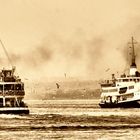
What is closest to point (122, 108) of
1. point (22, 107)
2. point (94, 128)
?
point (22, 107)

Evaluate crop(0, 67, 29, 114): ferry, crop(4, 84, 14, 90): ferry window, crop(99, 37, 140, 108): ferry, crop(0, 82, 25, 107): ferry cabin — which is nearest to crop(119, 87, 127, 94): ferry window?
crop(99, 37, 140, 108): ferry

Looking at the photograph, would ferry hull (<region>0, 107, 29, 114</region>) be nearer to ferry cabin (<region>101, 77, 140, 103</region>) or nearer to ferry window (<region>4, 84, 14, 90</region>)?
ferry window (<region>4, 84, 14, 90</region>)

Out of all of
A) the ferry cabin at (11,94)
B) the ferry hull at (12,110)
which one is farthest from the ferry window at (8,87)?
the ferry hull at (12,110)

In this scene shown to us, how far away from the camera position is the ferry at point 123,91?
158 meters

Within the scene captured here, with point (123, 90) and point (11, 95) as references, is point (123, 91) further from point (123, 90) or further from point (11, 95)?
point (11, 95)

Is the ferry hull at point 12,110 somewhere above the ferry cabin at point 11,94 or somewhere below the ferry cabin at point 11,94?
below

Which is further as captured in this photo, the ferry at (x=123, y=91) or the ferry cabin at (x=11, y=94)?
the ferry at (x=123, y=91)

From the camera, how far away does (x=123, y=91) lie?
162 meters

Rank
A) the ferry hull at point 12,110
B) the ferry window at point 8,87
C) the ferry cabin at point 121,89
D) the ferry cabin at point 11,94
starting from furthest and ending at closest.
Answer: the ferry cabin at point 121,89
the ferry window at point 8,87
the ferry hull at point 12,110
the ferry cabin at point 11,94

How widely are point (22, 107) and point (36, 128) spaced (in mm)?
29737

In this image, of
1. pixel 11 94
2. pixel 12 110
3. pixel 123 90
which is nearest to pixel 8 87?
pixel 11 94

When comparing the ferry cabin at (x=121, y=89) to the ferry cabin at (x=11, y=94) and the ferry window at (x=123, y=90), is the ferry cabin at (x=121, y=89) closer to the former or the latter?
the ferry window at (x=123, y=90)

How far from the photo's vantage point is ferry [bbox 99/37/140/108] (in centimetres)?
15850

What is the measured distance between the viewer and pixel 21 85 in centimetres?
11200
